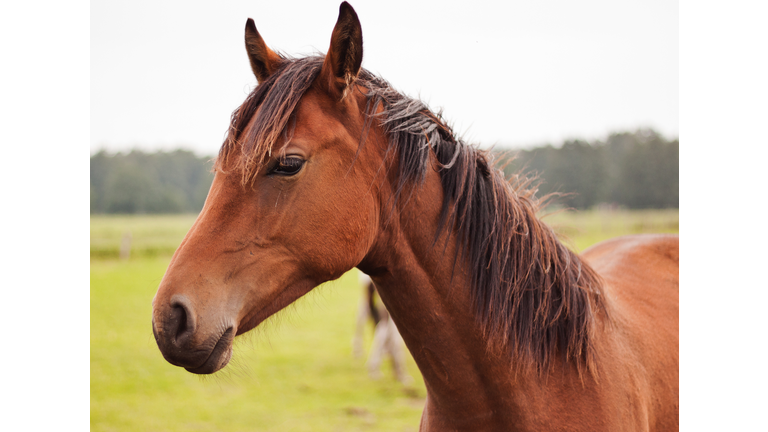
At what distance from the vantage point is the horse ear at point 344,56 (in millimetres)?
1366

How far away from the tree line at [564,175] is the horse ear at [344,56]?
2.38 metres

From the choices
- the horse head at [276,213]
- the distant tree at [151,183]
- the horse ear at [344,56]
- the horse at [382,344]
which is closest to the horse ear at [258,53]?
the horse head at [276,213]

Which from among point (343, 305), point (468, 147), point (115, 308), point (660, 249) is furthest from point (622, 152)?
point (115, 308)

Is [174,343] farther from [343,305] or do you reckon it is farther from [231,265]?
[343,305]

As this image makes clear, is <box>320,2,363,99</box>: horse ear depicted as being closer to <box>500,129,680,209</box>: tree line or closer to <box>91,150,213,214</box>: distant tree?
<box>500,129,680,209</box>: tree line

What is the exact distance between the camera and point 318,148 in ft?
4.59

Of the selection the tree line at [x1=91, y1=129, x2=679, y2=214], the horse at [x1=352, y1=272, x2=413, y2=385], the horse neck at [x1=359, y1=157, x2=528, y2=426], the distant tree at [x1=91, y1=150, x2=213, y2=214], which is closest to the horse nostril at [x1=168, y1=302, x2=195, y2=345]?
the horse neck at [x1=359, y1=157, x2=528, y2=426]

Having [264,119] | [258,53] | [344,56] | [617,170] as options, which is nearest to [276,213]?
[264,119]

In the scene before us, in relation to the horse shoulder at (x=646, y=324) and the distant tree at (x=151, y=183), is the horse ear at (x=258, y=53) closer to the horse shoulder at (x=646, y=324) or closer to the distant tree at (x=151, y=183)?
the horse shoulder at (x=646, y=324)

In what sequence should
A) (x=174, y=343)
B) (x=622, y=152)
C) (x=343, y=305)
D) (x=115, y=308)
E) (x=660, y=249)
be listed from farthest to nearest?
1. (x=343, y=305)
2. (x=115, y=308)
3. (x=622, y=152)
4. (x=660, y=249)
5. (x=174, y=343)

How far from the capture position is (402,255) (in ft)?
4.99

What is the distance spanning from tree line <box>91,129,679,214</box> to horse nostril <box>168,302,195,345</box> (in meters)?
2.88

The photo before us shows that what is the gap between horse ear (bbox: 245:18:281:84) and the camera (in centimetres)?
158
